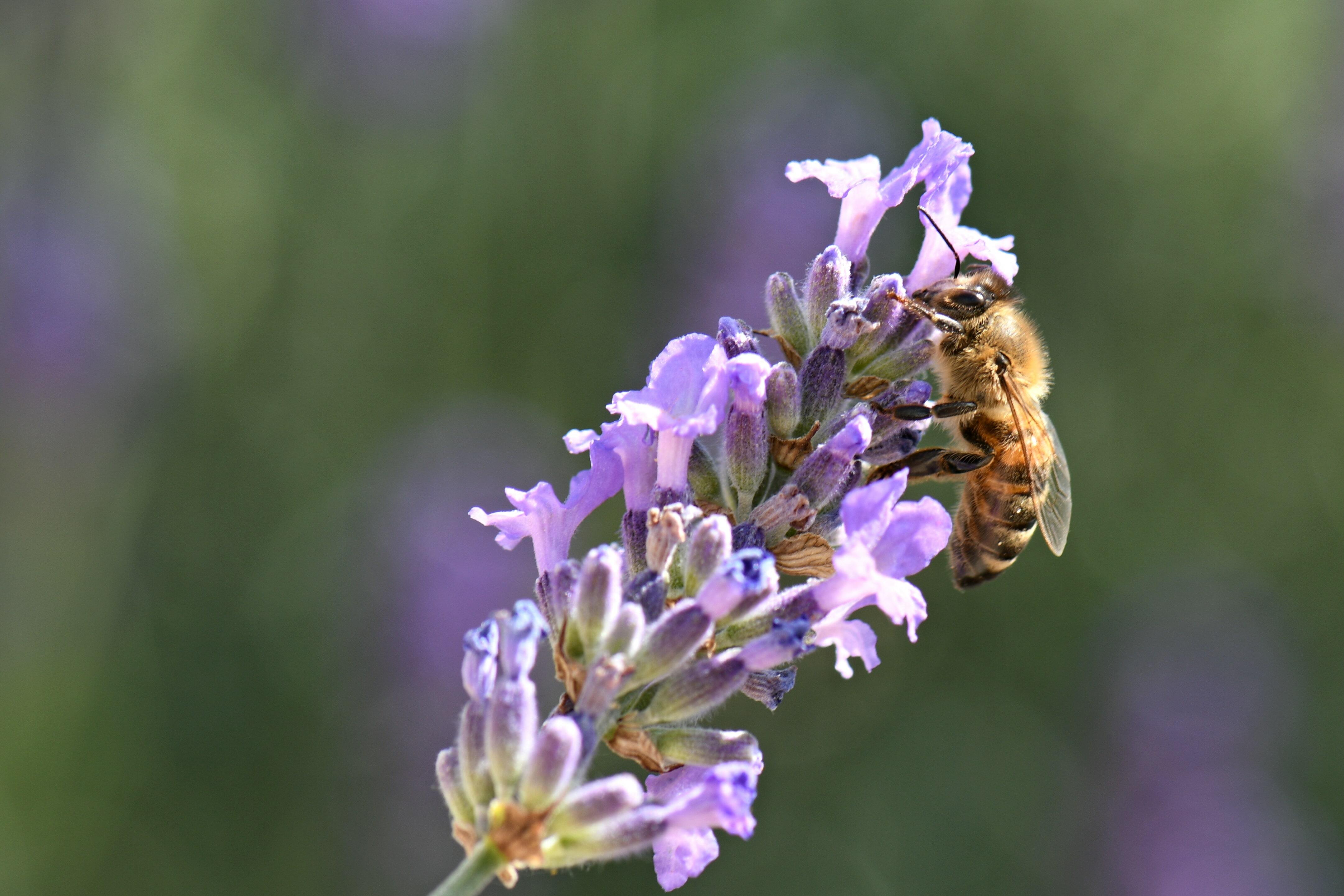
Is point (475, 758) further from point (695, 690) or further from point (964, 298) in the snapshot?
point (964, 298)

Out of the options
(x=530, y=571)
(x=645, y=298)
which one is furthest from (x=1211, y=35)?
(x=530, y=571)

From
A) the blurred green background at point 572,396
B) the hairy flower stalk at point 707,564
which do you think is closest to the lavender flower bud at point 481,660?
the hairy flower stalk at point 707,564

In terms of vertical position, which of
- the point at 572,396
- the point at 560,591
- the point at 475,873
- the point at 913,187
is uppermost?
the point at 572,396

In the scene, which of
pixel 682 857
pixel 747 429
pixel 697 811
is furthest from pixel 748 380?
pixel 682 857

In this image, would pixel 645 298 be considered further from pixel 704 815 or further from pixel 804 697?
pixel 704 815

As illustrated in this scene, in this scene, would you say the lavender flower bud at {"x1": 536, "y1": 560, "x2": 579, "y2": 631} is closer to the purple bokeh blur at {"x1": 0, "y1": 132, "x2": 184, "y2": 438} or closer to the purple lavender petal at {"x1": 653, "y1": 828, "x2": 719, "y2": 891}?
the purple lavender petal at {"x1": 653, "y1": 828, "x2": 719, "y2": 891}

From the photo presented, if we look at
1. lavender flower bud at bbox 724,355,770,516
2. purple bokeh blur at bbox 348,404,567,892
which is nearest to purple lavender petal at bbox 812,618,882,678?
lavender flower bud at bbox 724,355,770,516

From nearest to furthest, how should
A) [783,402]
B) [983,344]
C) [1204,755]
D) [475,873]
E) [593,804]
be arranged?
1. [475,873]
2. [593,804]
3. [783,402]
4. [983,344]
5. [1204,755]
